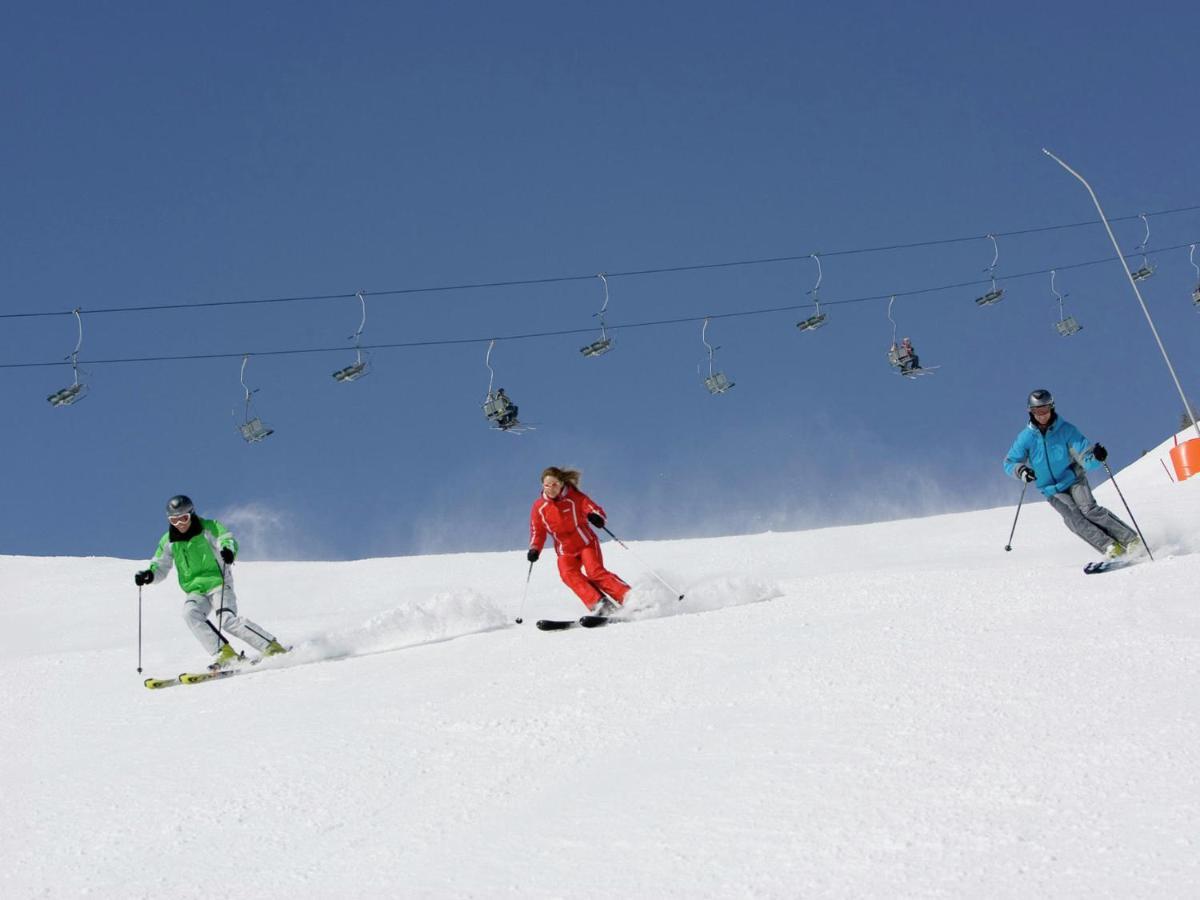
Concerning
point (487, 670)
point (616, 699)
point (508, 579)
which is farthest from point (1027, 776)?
point (508, 579)

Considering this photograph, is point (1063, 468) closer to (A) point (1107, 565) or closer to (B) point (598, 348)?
(A) point (1107, 565)

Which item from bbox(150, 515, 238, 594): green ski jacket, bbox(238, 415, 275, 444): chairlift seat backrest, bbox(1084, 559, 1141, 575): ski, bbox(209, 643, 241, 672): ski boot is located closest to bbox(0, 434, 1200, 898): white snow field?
bbox(1084, 559, 1141, 575): ski

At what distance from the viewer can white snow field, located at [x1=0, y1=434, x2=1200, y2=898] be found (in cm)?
388

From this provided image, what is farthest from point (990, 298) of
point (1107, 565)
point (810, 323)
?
point (1107, 565)

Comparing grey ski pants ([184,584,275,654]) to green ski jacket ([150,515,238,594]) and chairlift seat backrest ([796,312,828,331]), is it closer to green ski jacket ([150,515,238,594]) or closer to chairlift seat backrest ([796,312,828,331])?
green ski jacket ([150,515,238,594])

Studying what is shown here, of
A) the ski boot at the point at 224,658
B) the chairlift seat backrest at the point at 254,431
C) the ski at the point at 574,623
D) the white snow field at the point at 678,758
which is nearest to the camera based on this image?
the white snow field at the point at 678,758

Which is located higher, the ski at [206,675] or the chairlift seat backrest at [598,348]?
the chairlift seat backrest at [598,348]

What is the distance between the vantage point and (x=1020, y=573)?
8.75m

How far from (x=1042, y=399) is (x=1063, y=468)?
24.8 inches

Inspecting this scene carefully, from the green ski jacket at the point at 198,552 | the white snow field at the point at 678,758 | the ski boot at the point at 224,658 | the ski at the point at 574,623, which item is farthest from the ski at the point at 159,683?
the ski at the point at 574,623

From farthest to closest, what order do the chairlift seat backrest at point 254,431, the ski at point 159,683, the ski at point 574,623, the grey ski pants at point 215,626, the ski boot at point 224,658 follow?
the chairlift seat backrest at point 254,431
the grey ski pants at point 215,626
the ski boot at point 224,658
the ski at point 574,623
the ski at point 159,683

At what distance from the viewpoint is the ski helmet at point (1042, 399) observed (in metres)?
10.3

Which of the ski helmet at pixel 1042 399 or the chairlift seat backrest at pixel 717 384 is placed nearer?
A: the ski helmet at pixel 1042 399

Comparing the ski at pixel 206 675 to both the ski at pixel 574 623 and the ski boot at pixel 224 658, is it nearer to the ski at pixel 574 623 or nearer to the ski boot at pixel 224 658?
the ski boot at pixel 224 658
